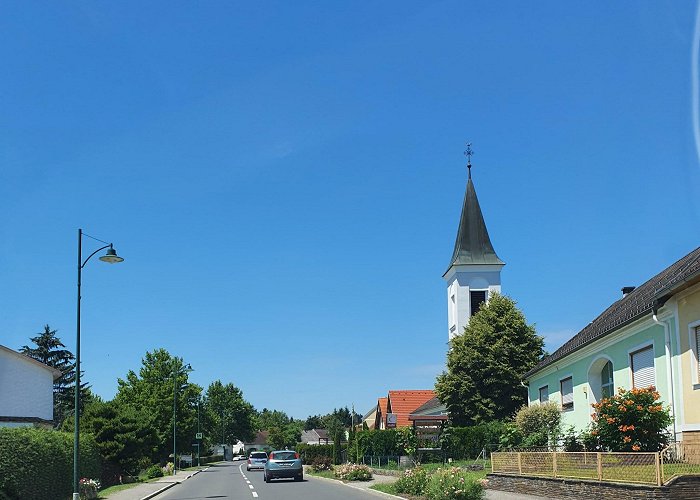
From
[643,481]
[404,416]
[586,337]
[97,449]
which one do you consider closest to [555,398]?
[586,337]

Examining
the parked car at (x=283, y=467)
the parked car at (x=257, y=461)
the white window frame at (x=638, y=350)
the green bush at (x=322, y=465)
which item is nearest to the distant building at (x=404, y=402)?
the parked car at (x=257, y=461)

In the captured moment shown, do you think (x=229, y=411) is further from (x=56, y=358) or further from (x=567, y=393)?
(x=567, y=393)

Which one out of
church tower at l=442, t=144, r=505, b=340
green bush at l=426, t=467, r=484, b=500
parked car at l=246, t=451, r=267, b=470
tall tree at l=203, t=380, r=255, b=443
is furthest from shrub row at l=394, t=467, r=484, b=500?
tall tree at l=203, t=380, r=255, b=443

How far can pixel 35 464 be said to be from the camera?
65.0 ft

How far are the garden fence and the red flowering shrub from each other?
1.24 m

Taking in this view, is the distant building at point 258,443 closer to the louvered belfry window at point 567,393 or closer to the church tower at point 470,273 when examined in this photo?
the church tower at point 470,273

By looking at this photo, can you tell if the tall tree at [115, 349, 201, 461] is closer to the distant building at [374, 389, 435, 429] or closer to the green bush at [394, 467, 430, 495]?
the distant building at [374, 389, 435, 429]

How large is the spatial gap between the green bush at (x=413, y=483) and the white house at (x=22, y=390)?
25.9 meters

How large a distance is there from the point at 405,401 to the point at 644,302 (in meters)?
54.9

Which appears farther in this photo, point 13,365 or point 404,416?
point 404,416

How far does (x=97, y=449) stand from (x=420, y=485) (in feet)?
63.6

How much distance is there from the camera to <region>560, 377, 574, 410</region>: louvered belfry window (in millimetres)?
28800

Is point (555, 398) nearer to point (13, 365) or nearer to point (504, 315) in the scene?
point (504, 315)

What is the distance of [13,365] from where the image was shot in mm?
41750
